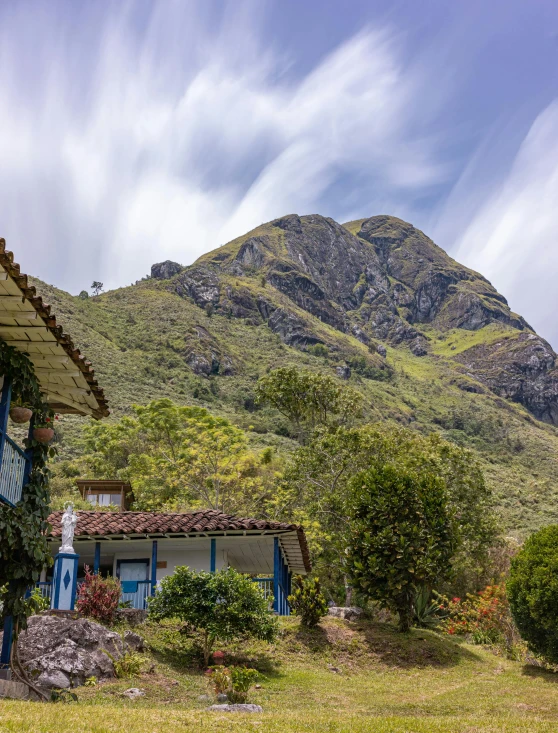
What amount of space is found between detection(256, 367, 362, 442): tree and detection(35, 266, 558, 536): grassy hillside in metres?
13.9

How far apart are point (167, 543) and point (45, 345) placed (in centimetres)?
1343

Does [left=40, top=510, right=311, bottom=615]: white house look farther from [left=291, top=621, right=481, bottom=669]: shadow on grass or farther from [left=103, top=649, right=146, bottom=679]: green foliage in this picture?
[left=103, top=649, right=146, bottom=679]: green foliage

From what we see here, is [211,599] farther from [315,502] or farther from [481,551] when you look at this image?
[481,551]

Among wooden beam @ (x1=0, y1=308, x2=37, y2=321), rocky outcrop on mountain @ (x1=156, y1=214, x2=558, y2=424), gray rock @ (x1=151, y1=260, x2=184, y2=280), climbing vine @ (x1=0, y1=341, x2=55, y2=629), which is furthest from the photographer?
gray rock @ (x1=151, y1=260, x2=184, y2=280)

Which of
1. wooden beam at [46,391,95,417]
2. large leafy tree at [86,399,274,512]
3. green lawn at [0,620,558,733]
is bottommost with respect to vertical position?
green lawn at [0,620,558,733]

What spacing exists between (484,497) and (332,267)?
494 ft

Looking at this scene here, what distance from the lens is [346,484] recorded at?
29.7 meters

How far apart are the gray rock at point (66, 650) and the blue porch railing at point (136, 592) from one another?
252 inches

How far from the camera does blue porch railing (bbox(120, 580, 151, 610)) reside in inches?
758

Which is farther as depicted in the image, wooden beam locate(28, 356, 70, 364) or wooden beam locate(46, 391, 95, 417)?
wooden beam locate(46, 391, 95, 417)

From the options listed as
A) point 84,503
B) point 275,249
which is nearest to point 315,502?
point 84,503

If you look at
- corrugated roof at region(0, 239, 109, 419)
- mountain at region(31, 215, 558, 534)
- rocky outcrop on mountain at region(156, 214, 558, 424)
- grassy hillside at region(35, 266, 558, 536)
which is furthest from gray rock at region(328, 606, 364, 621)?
rocky outcrop on mountain at region(156, 214, 558, 424)

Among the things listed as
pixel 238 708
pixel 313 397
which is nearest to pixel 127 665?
pixel 238 708

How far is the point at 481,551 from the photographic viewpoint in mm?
30281
